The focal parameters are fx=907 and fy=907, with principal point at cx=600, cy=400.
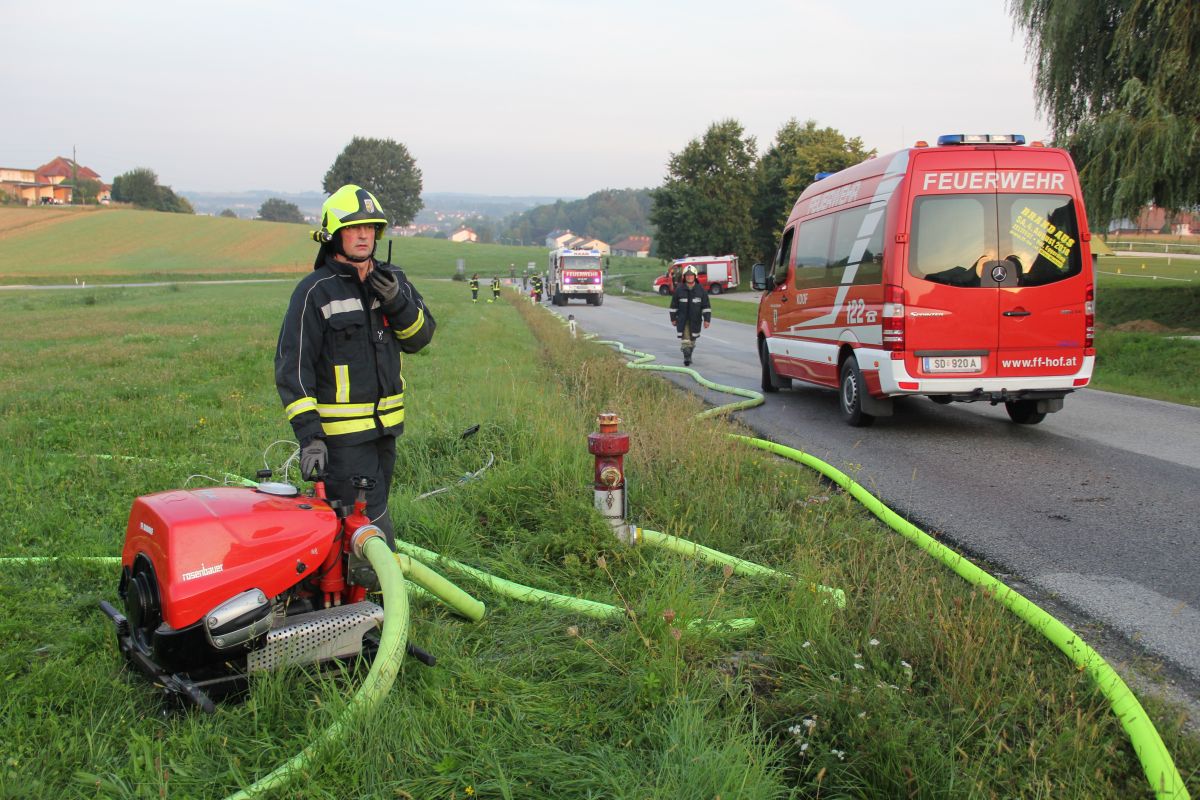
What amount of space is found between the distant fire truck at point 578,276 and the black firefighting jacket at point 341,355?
131 feet

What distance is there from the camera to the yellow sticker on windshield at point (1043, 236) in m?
8.12

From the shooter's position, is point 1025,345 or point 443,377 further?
point 443,377

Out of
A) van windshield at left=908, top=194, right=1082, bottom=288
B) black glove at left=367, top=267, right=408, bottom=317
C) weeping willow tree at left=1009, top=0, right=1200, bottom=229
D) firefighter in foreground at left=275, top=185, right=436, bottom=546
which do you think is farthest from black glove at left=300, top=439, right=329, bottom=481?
weeping willow tree at left=1009, top=0, right=1200, bottom=229

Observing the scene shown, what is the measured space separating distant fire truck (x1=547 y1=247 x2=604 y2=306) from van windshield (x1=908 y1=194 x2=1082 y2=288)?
36021mm

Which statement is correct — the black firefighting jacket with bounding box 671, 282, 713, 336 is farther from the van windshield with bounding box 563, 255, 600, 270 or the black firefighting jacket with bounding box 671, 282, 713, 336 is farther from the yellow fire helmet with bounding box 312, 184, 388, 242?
the van windshield with bounding box 563, 255, 600, 270

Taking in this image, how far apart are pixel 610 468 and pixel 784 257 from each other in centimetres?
781

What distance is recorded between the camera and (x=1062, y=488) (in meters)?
6.47

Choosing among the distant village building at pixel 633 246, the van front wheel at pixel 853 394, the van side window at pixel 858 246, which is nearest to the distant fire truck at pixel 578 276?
the van side window at pixel 858 246

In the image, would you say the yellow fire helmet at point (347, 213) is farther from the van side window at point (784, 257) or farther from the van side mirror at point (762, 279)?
the van side mirror at point (762, 279)

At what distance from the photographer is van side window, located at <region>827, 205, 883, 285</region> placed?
8547mm

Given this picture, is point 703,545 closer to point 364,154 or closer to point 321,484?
point 321,484

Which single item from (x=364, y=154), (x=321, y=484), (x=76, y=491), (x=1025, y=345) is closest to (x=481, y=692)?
(x=321, y=484)

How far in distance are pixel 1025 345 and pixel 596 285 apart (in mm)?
36858

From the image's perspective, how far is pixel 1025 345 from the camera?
26.8 feet
